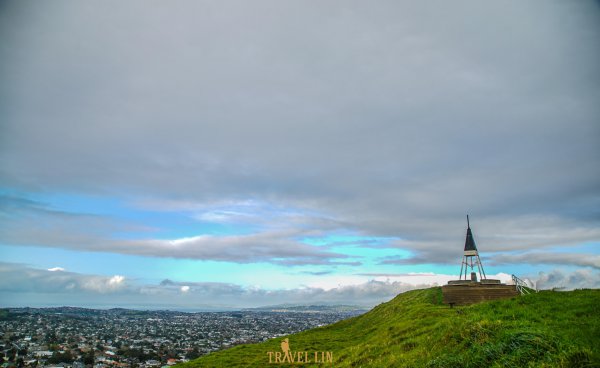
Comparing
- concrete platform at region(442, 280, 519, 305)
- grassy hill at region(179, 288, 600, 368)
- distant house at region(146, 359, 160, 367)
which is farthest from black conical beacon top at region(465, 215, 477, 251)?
distant house at region(146, 359, 160, 367)

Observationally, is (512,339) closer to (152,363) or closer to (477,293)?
A: (477,293)

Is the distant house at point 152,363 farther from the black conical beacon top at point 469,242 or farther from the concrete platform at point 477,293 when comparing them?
the black conical beacon top at point 469,242

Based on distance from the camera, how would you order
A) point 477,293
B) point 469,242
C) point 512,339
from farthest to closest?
point 469,242, point 477,293, point 512,339

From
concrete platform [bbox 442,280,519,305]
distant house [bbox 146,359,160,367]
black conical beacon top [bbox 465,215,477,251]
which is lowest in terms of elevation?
distant house [bbox 146,359,160,367]

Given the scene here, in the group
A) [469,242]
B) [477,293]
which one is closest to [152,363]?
[477,293]

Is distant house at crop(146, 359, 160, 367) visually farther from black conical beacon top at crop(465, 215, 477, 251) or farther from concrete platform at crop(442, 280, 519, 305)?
black conical beacon top at crop(465, 215, 477, 251)

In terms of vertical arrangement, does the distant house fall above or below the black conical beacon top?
below

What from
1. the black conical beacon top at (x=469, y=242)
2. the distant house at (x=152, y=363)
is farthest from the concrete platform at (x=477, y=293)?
the distant house at (x=152, y=363)

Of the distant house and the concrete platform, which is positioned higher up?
the concrete platform

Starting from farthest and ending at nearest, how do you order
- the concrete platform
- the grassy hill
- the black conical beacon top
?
the black conical beacon top
the concrete platform
the grassy hill

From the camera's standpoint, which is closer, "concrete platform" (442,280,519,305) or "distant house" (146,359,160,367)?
"concrete platform" (442,280,519,305)

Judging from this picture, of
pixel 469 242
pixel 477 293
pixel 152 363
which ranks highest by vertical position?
pixel 469 242

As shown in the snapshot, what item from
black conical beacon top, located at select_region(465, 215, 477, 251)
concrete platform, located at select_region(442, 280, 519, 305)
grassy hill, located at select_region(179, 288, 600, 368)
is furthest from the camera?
black conical beacon top, located at select_region(465, 215, 477, 251)

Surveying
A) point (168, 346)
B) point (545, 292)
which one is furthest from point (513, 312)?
point (168, 346)
